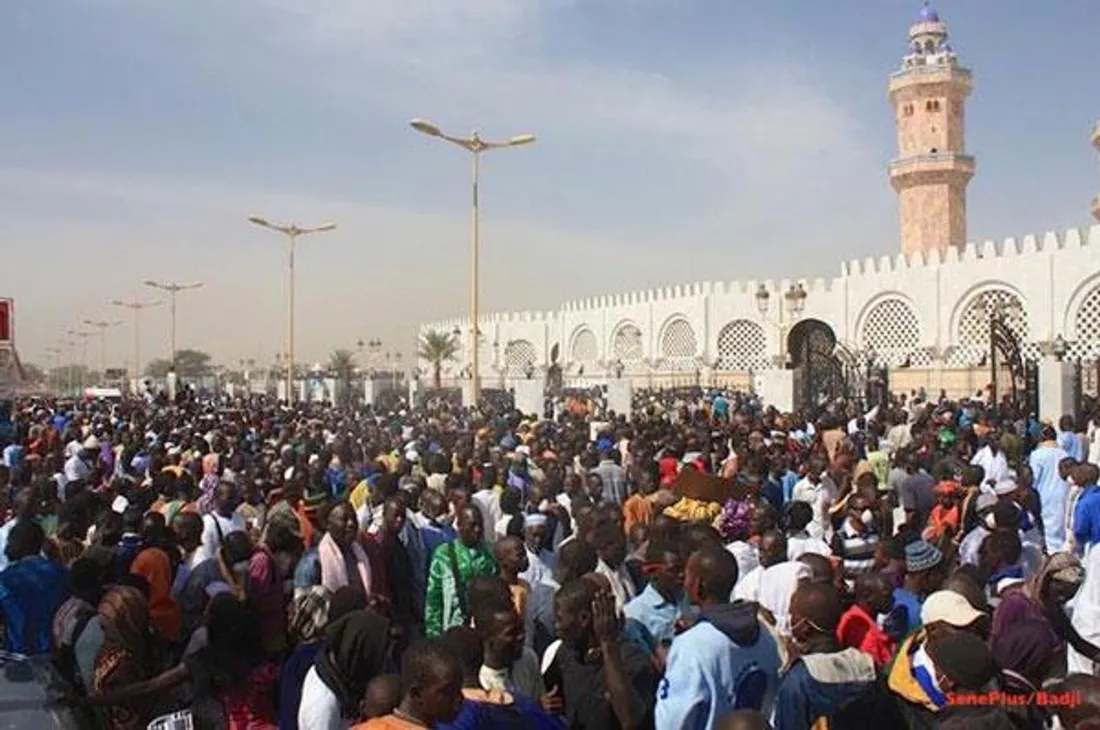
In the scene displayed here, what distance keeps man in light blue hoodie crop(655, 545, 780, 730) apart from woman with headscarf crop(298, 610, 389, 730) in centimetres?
104

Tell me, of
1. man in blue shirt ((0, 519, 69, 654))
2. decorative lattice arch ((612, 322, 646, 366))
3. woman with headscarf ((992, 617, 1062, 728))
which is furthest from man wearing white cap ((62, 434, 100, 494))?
decorative lattice arch ((612, 322, 646, 366))

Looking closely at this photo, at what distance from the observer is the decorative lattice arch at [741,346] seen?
45.7 meters

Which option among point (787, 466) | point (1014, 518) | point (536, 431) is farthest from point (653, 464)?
point (536, 431)

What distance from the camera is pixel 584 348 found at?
187 feet

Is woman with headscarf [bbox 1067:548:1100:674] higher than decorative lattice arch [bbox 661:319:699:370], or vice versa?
decorative lattice arch [bbox 661:319:699:370]

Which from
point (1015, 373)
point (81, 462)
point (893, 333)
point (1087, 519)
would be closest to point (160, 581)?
point (1087, 519)

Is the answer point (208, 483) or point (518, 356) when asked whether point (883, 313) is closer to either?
point (518, 356)

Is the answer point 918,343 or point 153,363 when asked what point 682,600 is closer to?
point 918,343

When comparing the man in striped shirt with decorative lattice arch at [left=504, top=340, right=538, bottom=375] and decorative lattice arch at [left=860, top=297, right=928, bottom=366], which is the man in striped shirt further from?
decorative lattice arch at [left=504, top=340, right=538, bottom=375]

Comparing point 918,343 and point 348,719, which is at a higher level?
point 918,343

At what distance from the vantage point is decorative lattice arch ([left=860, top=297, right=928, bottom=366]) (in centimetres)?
3834

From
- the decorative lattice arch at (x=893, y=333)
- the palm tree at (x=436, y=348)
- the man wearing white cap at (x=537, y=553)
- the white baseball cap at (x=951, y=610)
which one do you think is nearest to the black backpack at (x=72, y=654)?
the man wearing white cap at (x=537, y=553)

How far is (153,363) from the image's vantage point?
107 metres

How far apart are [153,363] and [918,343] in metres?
87.6
